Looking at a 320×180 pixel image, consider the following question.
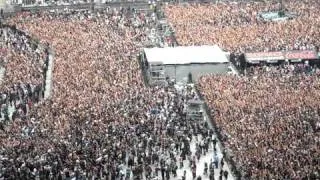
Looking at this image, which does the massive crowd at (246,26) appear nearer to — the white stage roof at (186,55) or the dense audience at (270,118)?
the white stage roof at (186,55)

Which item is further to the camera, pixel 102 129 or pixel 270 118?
pixel 270 118

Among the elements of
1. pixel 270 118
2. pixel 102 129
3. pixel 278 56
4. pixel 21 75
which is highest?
pixel 278 56

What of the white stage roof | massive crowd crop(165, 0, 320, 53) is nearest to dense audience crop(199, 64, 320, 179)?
the white stage roof

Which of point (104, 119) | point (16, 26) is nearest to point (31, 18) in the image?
point (16, 26)

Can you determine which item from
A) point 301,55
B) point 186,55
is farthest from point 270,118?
point 186,55

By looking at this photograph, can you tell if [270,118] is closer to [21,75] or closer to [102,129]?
[102,129]

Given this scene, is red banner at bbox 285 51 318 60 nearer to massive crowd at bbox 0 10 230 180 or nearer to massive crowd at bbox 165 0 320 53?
massive crowd at bbox 165 0 320 53

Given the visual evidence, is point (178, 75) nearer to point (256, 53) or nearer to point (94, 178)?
point (256, 53)
